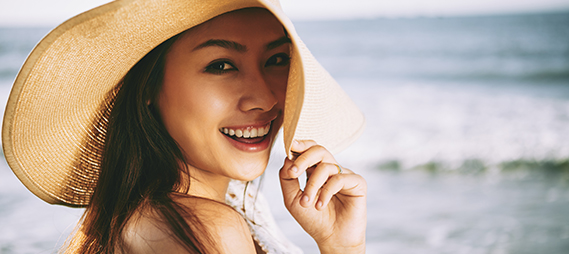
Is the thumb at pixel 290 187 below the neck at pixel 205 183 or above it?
above

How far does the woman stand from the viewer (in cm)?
113

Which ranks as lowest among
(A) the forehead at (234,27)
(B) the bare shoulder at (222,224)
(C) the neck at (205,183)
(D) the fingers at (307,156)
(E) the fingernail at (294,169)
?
(B) the bare shoulder at (222,224)

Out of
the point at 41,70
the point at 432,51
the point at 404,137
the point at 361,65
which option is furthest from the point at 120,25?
the point at 432,51

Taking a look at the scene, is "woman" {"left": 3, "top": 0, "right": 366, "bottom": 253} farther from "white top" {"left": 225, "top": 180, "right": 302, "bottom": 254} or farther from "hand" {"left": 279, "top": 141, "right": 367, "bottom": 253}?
"white top" {"left": 225, "top": 180, "right": 302, "bottom": 254}

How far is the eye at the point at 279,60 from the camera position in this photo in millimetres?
1385

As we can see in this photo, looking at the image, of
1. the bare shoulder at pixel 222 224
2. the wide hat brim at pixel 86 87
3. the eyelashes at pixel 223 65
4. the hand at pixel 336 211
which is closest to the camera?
the wide hat brim at pixel 86 87

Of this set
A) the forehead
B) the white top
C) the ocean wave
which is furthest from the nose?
the ocean wave

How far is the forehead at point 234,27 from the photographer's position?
1.26 meters

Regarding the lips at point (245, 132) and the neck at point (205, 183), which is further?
the neck at point (205, 183)

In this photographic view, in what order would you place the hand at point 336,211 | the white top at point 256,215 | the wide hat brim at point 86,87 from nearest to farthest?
the wide hat brim at point 86,87 → the hand at point 336,211 → the white top at point 256,215

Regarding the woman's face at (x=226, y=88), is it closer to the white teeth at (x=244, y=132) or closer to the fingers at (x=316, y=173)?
the white teeth at (x=244, y=132)

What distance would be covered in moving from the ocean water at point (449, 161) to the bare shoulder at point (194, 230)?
633 mm

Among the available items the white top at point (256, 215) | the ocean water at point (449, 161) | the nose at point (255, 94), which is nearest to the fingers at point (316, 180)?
the nose at point (255, 94)

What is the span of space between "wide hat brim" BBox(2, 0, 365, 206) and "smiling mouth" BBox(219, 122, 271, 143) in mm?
149
